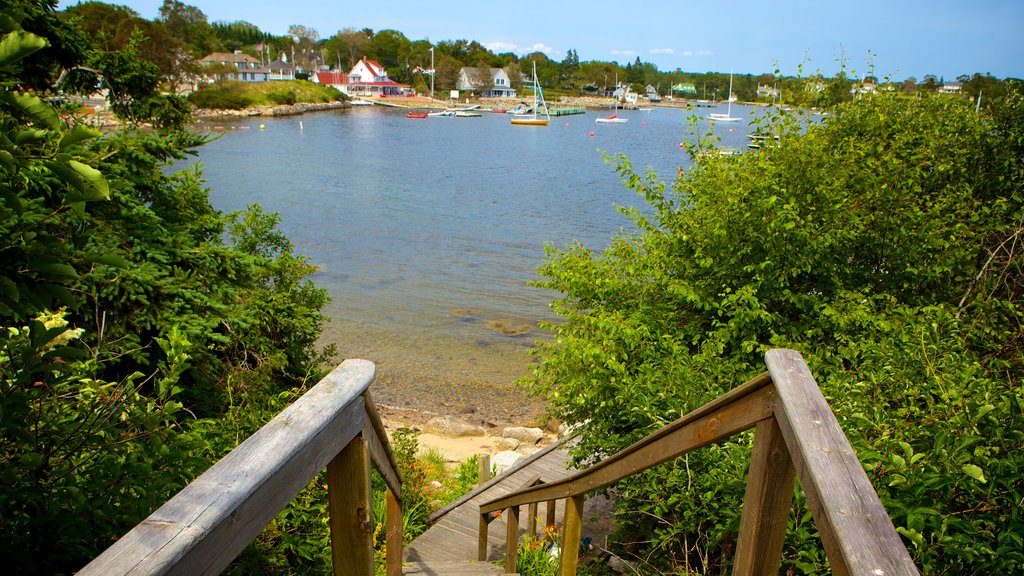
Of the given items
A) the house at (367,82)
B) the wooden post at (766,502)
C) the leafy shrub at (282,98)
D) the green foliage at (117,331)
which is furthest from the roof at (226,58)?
the wooden post at (766,502)

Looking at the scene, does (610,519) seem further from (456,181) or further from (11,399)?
(456,181)

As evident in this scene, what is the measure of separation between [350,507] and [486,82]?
128546 mm

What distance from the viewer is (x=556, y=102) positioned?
120938 mm

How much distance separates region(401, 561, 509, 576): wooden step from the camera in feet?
14.3

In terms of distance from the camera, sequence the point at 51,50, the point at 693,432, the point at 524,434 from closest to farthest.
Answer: the point at 693,432
the point at 51,50
the point at 524,434

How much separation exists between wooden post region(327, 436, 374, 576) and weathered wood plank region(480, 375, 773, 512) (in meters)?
0.93

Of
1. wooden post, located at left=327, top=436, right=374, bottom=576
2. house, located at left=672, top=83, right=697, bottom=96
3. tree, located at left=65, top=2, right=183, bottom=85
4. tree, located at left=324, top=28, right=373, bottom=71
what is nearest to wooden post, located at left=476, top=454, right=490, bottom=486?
Answer: wooden post, located at left=327, top=436, right=374, bottom=576

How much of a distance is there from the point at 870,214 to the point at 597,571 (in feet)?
14.7

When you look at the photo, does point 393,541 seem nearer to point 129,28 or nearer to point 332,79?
point 129,28

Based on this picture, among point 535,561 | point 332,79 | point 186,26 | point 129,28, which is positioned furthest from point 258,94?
point 535,561

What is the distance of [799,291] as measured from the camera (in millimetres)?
6914

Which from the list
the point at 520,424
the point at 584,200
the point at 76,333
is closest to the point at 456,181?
the point at 584,200

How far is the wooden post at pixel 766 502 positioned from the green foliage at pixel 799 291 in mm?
1850

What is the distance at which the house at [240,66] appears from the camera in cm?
9753
